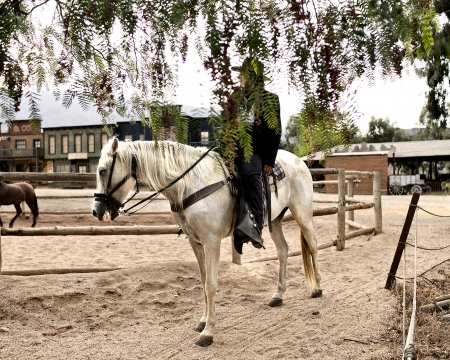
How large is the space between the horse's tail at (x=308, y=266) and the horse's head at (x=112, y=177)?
2.03 metres

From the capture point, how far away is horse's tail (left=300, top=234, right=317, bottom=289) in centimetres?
421

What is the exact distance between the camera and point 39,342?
3141 mm

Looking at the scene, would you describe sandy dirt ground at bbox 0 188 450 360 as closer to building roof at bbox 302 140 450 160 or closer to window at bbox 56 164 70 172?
building roof at bbox 302 140 450 160

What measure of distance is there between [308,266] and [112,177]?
2.25 metres

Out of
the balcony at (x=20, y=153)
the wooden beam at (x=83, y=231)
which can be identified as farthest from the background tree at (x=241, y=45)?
the balcony at (x=20, y=153)

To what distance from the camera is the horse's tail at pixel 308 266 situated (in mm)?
4211

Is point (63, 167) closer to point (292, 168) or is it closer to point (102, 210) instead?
point (292, 168)

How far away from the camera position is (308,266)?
427 cm

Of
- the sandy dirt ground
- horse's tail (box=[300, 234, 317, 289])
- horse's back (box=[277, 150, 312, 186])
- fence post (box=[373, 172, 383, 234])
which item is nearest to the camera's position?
the sandy dirt ground

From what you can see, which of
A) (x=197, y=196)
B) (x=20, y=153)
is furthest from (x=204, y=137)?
(x=20, y=153)

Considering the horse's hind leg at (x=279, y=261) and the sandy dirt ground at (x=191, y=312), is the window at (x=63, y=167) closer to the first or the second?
the sandy dirt ground at (x=191, y=312)

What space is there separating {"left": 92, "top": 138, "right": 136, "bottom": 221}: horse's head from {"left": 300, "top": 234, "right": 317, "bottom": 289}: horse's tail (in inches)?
80.1

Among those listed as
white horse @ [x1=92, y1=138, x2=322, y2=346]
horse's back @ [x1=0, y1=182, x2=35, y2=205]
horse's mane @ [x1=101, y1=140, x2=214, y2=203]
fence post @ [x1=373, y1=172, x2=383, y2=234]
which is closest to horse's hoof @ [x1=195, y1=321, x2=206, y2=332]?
white horse @ [x1=92, y1=138, x2=322, y2=346]

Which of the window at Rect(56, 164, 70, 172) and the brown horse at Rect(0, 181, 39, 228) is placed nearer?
the brown horse at Rect(0, 181, 39, 228)
